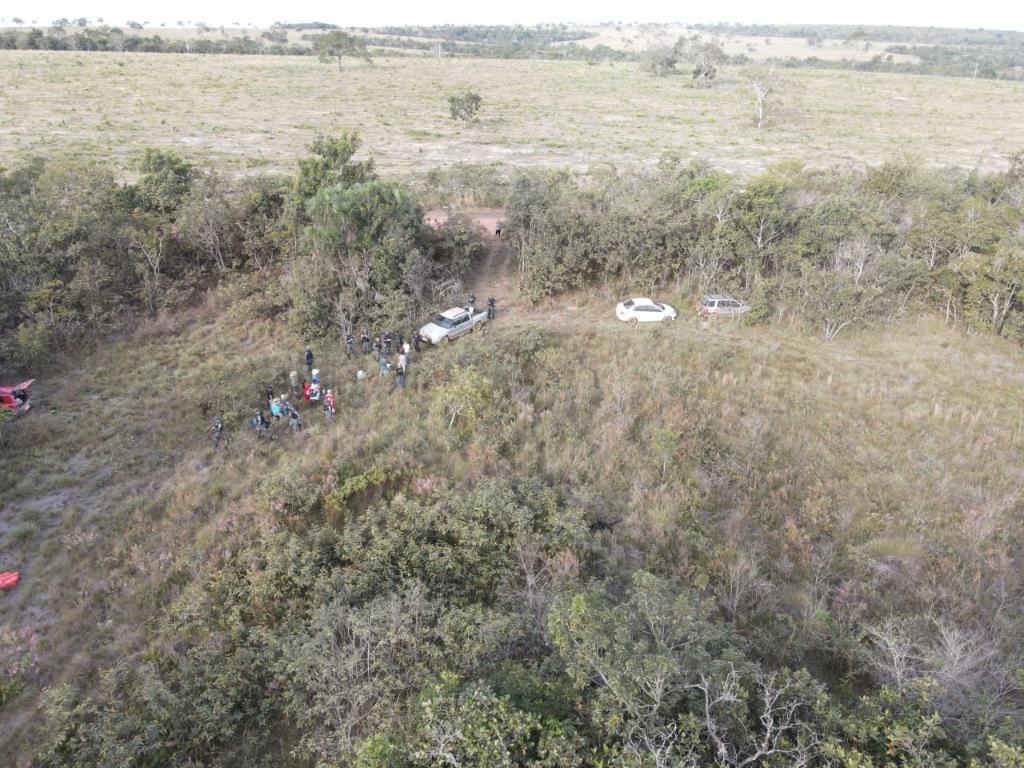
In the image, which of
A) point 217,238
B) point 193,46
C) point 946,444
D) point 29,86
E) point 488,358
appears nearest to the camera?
point 946,444

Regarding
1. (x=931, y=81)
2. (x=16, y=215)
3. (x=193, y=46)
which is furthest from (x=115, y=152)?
(x=931, y=81)

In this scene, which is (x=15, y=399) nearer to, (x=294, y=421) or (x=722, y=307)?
(x=294, y=421)

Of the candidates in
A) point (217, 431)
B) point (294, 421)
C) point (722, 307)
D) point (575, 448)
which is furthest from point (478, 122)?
point (575, 448)

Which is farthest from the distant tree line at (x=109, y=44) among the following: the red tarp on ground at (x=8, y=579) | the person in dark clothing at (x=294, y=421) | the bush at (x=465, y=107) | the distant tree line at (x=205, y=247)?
the red tarp on ground at (x=8, y=579)

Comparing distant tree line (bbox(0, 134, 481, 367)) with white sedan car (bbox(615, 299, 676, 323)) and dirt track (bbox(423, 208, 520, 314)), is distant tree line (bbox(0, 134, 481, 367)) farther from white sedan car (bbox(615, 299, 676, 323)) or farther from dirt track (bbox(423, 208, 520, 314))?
white sedan car (bbox(615, 299, 676, 323))

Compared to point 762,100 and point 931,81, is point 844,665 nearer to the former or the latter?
point 762,100

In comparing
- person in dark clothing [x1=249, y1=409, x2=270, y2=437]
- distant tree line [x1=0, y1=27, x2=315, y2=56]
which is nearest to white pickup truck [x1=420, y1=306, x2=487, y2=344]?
person in dark clothing [x1=249, y1=409, x2=270, y2=437]

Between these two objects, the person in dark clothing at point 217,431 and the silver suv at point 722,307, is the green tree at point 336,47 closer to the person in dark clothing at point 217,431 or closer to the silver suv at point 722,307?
the silver suv at point 722,307
